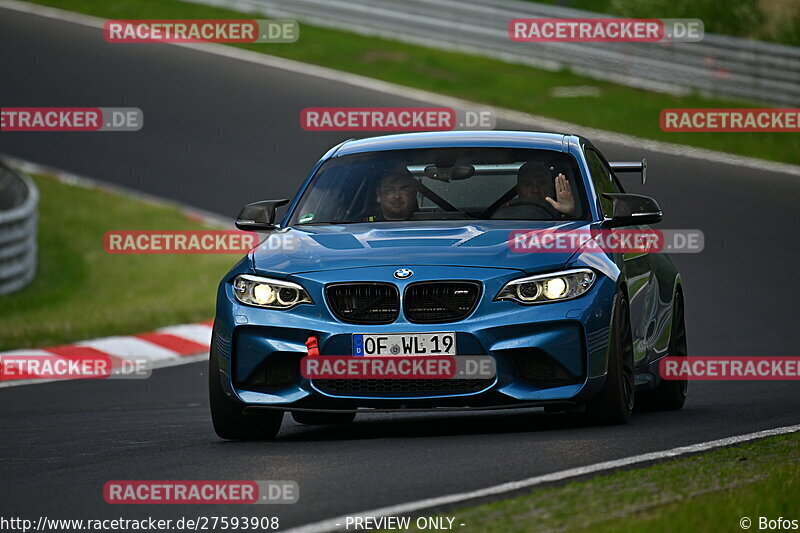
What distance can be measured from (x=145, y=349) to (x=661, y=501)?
32.1 ft

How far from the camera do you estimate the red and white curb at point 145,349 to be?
14875mm

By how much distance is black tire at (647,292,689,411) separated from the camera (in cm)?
1023

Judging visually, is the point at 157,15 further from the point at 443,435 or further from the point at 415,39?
the point at 443,435

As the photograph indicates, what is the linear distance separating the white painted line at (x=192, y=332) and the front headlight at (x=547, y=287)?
7.75 m

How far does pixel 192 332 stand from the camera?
635 inches

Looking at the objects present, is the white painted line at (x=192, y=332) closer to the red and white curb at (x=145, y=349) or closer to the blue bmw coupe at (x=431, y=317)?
the red and white curb at (x=145, y=349)

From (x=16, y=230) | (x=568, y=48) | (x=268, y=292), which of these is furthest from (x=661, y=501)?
(x=568, y=48)

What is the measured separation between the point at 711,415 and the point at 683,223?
435 inches

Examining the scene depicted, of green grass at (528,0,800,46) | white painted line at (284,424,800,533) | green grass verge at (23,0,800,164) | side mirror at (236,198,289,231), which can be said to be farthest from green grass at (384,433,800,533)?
green grass at (528,0,800,46)

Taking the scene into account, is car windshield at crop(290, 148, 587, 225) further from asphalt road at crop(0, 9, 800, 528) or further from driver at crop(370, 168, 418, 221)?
asphalt road at crop(0, 9, 800, 528)

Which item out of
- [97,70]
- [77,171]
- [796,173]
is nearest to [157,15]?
[97,70]

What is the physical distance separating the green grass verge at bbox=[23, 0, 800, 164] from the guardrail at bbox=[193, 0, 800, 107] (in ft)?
1.10

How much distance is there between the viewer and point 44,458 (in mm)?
8320

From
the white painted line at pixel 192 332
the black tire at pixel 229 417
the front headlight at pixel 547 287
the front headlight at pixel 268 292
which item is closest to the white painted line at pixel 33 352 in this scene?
the white painted line at pixel 192 332
